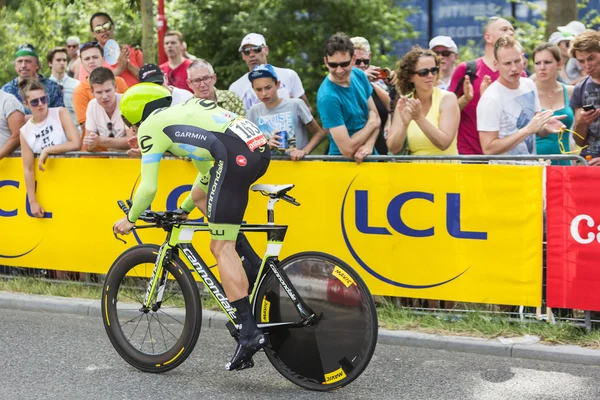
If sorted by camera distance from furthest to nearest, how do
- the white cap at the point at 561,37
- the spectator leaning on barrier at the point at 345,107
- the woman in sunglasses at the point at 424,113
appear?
the white cap at the point at 561,37 → the spectator leaning on barrier at the point at 345,107 → the woman in sunglasses at the point at 424,113

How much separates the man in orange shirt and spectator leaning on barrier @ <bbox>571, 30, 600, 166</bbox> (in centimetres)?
472

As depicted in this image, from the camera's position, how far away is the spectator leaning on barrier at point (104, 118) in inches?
352

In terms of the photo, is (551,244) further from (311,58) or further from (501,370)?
(311,58)

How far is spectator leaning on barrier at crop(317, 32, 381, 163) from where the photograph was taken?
25.4ft

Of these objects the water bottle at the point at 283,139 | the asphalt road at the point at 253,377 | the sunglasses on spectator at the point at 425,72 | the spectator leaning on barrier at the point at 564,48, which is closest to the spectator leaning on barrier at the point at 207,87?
the water bottle at the point at 283,139

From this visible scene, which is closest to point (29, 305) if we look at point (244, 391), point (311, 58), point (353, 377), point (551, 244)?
point (244, 391)

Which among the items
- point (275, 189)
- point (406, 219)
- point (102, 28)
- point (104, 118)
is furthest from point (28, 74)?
point (275, 189)

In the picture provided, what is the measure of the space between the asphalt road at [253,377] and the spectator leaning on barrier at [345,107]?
5.68ft

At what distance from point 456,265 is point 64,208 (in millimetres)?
3909

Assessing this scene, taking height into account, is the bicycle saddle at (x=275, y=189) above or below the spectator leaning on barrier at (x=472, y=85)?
below

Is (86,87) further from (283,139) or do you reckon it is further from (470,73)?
(470,73)

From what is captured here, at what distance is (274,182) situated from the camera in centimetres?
805

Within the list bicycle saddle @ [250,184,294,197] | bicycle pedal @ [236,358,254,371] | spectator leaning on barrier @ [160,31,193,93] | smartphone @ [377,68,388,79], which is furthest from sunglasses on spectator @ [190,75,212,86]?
bicycle pedal @ [236,358,254,371]

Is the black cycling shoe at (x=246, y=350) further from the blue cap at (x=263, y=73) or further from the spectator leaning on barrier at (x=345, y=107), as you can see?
the blue cap at (x=263, y=73)
